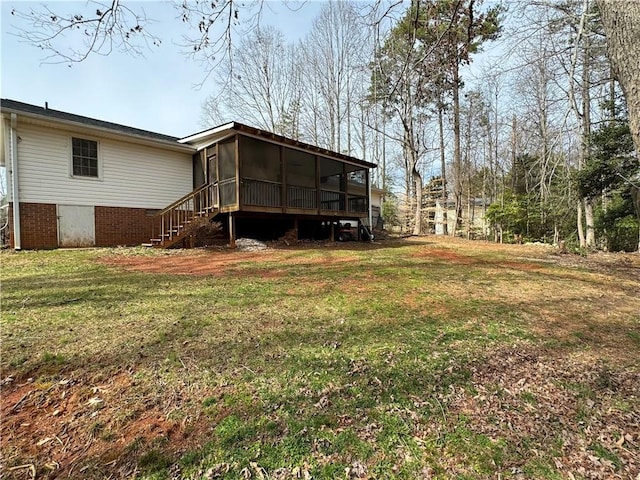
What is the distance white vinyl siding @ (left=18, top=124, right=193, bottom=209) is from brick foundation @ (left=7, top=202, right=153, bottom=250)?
24 cm

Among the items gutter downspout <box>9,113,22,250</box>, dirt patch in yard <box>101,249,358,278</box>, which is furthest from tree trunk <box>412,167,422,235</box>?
gutter downspout <box>9,113,22,250</box>

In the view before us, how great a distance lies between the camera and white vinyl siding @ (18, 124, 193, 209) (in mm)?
8891

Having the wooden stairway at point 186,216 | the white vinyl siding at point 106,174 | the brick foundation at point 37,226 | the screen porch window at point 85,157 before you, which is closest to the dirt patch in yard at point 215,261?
the wooden stairway at point 186,216

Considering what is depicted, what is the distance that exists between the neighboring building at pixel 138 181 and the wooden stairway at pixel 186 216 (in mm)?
35

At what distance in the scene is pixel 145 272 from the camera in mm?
5930

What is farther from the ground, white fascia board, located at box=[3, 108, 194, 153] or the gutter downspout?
white fascia board, located at box=[3, 108, 194, 153]

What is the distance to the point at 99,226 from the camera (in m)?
10.1

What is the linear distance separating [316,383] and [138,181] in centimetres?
1120

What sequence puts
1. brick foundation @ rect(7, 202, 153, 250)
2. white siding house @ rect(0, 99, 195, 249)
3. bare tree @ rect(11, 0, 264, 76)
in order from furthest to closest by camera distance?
brick foundation @ rect(7, 202, 153, 250) < white siding house @ rect(0, 99, 195, 249) < bare tree @ rect(11, 0, 264, 76)

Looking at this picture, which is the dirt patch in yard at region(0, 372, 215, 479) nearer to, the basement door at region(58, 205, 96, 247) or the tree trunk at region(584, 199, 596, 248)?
the basement door at region(58, 205, 96, 247)

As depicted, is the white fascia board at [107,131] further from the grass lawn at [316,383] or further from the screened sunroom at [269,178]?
the grass lawn at [316,383]

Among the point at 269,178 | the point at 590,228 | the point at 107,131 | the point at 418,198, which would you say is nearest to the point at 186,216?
the point at 269,178

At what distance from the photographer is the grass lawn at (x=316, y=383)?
5.18 feet

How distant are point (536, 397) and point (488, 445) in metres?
0.75
